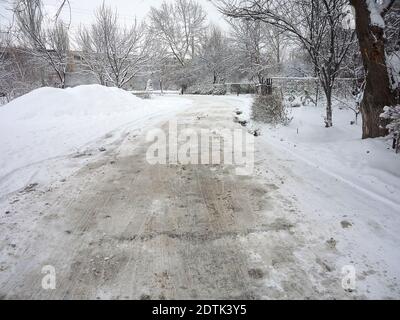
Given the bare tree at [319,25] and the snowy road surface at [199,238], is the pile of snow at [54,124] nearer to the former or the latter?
the snowy road surface at [199,238]

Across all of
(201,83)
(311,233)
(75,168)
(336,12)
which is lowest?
(311,233)

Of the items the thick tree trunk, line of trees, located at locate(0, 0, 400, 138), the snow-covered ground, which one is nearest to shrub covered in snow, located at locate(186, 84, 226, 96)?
line of trees, located at locate(0, 0, 400, 138)

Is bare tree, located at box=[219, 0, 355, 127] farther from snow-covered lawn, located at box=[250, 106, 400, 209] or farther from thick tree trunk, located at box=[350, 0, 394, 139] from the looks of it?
thick tree trunk, located at box=[350, 0, 394, 139]

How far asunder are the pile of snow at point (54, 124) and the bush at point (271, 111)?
12.7 ft

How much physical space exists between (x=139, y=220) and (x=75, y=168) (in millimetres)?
2708

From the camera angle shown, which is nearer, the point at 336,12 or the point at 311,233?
the point at 311,233

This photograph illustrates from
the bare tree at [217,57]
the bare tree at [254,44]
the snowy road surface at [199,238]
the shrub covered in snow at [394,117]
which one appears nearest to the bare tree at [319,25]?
the shrub covered in snow at [394,117]

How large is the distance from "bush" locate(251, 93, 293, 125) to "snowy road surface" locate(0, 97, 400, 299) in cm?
493

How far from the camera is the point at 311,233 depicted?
366 centimetres

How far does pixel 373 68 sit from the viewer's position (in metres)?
6.47

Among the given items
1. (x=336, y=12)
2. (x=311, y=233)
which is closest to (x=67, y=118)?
(x=336, y=12)

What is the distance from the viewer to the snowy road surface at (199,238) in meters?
2.83

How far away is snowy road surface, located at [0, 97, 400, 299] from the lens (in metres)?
2.83
